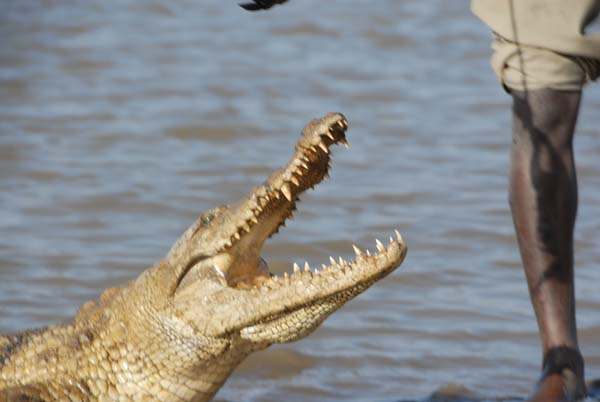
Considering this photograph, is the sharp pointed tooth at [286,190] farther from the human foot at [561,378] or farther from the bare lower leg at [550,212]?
the human foot at [561,378]

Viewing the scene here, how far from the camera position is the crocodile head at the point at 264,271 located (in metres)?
3.77

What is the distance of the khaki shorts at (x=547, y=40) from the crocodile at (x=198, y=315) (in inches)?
31.8

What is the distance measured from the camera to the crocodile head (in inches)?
149

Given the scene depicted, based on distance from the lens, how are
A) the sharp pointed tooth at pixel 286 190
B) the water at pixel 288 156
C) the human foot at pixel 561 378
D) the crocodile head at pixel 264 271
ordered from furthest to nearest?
1. the water at pixel 288 156
2. the human foot at pixel 561 378
3. the sharp pointed tooth at pixel 286 190
4. the crocodile head at pixel 264 271

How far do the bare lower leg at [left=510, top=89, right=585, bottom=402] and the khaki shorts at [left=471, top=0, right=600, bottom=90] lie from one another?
6 centimetres

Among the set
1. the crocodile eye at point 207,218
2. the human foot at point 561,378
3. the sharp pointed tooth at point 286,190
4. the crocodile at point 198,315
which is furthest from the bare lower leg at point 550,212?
the crocodile eye at point 207,218

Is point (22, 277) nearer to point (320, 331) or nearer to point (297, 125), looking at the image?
point (320, 331)

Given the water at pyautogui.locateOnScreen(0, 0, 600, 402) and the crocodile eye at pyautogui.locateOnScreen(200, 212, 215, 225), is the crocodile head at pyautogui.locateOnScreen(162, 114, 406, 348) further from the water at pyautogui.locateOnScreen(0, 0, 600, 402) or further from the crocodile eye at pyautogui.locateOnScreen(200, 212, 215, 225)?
the water at pyautogui.locateOnScreen(0, 0, 600, 402)

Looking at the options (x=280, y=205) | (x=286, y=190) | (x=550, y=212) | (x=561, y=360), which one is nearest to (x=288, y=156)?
(x=550, y=212)

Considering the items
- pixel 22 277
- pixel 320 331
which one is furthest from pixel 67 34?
pixel 320 331

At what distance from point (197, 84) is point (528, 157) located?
5.48 meters

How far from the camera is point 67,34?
11.0 meters

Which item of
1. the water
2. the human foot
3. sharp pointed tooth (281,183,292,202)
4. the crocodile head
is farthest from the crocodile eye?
the human foot

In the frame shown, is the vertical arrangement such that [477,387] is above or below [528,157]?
below
